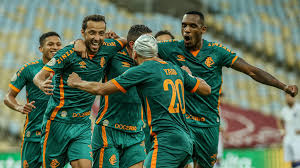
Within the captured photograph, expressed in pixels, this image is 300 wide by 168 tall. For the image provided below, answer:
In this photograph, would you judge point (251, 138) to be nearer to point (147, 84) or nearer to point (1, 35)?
point (147, 84)

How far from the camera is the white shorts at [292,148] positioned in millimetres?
11922

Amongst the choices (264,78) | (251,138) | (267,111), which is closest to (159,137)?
(264,78)

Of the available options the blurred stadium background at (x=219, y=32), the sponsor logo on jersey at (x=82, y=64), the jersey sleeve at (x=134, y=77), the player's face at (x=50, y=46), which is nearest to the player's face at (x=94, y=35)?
the sponsor logo on jersey at (x=82, y=64)

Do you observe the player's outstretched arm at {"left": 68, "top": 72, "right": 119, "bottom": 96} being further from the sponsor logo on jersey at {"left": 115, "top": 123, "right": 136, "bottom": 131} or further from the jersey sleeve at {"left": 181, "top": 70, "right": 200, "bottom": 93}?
the sponsor logo on jersey at {"left": 115, "top": 123, "right": 136, "bottom": 131}

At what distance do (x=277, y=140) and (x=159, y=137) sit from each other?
10199mm

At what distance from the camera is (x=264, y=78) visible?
6766mm

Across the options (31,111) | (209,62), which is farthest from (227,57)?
(31,111)

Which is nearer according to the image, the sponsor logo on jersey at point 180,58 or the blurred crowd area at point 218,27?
the sponsor logo on jersey at point 180,58

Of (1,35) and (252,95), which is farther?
(1,35)

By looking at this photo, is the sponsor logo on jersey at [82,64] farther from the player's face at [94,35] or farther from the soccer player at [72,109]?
the player's face at [94,35]

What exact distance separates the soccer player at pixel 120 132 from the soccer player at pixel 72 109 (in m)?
0.17

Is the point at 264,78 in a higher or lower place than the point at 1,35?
lower

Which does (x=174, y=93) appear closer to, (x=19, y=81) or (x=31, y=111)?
(x=31, y=111)

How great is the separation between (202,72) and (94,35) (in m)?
1.56
